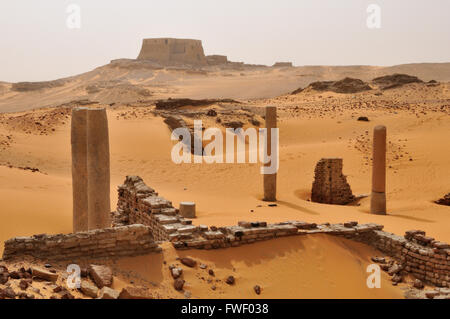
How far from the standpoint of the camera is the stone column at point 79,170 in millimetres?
10445

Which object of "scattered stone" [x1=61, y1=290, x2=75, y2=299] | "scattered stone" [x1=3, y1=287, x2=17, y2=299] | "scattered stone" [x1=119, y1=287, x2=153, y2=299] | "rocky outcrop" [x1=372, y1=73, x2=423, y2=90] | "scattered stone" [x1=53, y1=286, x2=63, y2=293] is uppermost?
"rocky outcrop" [x1=372, y1=73, x2=423, y2=90]

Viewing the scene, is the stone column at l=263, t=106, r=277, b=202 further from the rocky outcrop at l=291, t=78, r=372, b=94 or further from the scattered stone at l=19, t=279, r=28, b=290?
the rocky outcrop at l=291, t=78, r=372, b=94

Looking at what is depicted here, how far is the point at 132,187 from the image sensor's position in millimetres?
11344

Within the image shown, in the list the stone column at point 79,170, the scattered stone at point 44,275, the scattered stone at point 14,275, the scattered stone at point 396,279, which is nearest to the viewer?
the scattered stone at point 14,275

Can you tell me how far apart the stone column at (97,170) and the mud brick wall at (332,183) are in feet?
30.2

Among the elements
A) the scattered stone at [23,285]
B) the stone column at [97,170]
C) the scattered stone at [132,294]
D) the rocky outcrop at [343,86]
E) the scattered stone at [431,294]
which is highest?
the rocky outcrop at [343,86]

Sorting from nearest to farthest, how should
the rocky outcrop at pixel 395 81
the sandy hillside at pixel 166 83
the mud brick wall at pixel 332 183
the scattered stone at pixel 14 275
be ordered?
the scattered stone at pixel 14 275, the mud brick wall at pixel 332 183, the rocky outcrop at pixel 395 81, the sandy hillside at pixel 166 83

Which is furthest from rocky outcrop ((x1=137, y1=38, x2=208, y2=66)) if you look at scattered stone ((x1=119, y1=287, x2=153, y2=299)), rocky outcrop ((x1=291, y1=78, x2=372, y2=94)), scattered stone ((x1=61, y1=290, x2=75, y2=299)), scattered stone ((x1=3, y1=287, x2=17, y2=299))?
scattered stone ((x1=3, y1=287, x2=17, y2=299))

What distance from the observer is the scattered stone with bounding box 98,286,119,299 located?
5.80 metres

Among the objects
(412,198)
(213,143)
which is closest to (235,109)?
(213,143)

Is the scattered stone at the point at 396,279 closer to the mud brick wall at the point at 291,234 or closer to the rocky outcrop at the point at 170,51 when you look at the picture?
the mud brick wall at the point at 291,234
